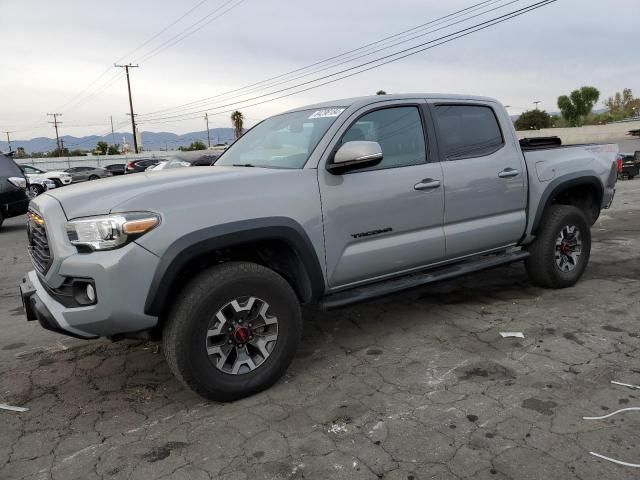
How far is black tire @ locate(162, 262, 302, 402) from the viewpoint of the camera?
2943mm

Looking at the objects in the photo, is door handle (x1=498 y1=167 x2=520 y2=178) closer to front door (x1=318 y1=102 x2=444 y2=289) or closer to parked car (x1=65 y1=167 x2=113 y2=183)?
front door (x1=318 y1=102 x2=444 y2=289)

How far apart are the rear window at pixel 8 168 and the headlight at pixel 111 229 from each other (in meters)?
9.99

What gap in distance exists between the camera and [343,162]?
3.44m

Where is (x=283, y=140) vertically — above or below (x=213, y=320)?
above

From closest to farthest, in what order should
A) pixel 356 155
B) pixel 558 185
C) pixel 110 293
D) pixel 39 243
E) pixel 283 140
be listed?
pixel 110 293 → pixel 39 243 → pixel 356 155 → pixel 283 140 → pixel 558 185

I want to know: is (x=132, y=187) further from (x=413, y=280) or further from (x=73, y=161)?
(x=73, y=161)

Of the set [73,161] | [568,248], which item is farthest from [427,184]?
[73,161]

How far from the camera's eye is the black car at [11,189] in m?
11.1

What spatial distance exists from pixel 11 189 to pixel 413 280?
10.3m

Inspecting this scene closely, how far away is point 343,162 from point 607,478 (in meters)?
2.21

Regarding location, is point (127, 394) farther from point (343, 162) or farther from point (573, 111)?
point (573, 111)

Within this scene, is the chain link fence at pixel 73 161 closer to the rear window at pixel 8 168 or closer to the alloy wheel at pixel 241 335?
the rear window at pixel 8 168

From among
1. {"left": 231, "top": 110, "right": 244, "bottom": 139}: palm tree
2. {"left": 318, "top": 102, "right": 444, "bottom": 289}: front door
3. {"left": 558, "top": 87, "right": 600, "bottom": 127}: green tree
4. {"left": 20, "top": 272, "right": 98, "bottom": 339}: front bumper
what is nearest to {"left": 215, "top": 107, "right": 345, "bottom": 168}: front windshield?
{"left": 318, "top": 102, "right": 444, "bottom": 289}: front door

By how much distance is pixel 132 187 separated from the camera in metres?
3.06
